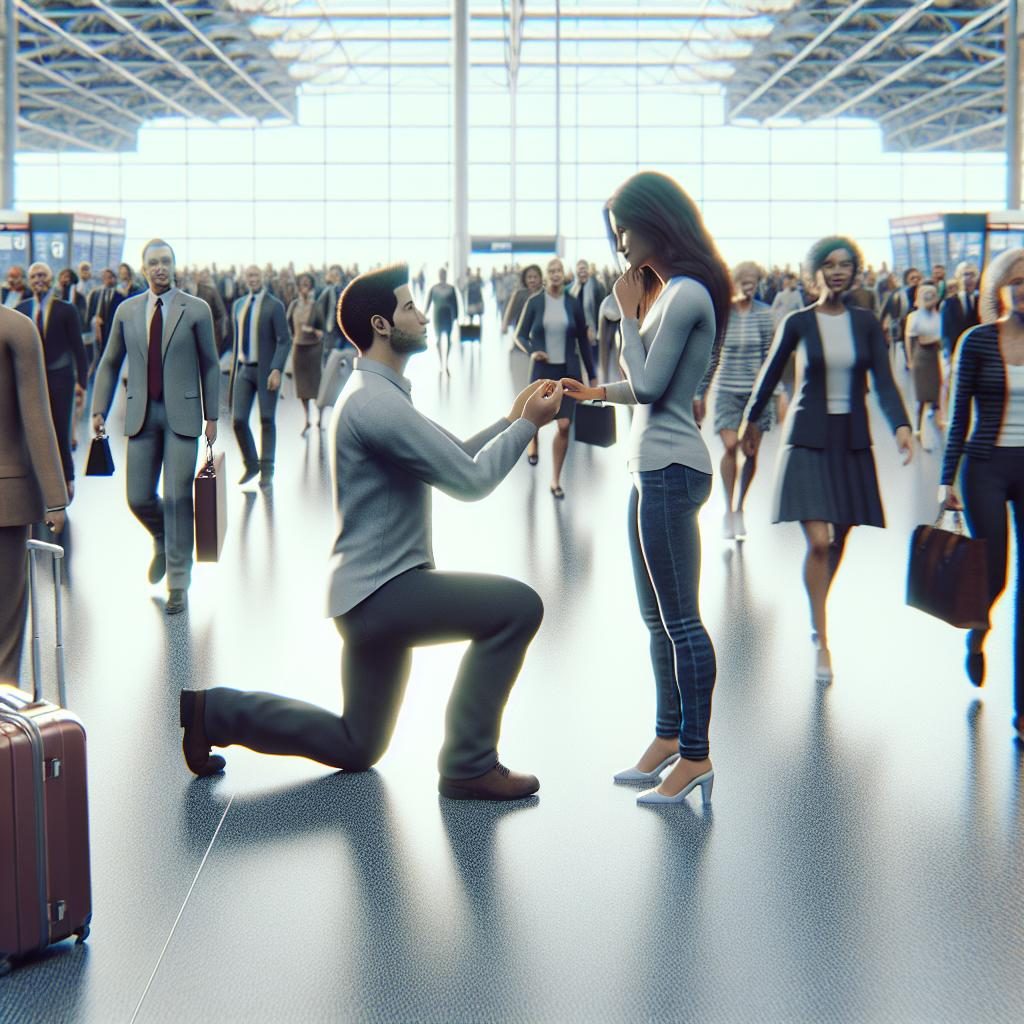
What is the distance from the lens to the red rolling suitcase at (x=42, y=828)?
3.04 meters

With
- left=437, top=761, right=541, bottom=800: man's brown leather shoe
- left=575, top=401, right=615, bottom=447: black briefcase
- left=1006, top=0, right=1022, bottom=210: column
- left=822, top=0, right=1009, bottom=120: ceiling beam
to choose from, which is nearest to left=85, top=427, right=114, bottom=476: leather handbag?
left=575, top=401, right=615, bottom=447: black briefcase

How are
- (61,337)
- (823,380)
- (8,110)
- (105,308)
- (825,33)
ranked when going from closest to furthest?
1. (823,380)
2. (61,337)
3. (105,308)
4. (8,110)
5. (825,33)

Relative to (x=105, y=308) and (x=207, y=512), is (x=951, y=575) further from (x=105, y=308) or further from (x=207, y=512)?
(x=105, y=308)

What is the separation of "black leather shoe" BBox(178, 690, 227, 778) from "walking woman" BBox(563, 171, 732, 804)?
1.37m

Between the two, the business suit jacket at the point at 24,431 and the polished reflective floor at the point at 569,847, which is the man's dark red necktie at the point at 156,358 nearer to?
the polished reflective floor at the point at 569,847

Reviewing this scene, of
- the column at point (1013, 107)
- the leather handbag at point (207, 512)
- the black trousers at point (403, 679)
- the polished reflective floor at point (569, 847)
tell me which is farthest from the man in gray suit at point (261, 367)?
the column at point (1013, 107)

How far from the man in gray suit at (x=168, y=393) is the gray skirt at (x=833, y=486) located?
9.67 feet

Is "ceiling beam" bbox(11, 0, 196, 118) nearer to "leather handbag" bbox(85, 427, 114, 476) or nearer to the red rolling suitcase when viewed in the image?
"leather handbag" bbox(85, 427, 114, 476)

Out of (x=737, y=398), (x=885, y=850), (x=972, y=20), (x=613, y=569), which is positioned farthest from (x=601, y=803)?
(x=972, y=20)

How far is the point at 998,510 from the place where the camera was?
199 inches

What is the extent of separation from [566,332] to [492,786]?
7.91m

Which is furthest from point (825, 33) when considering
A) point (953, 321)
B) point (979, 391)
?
point (979, 391)

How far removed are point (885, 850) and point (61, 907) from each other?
6.91 feet

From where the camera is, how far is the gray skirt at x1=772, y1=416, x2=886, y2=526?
577 cm
